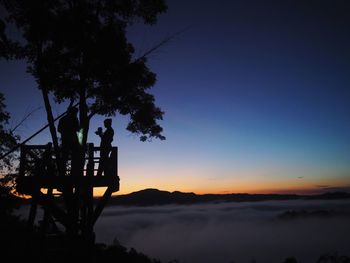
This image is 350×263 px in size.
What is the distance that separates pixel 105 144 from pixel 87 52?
3776 mm

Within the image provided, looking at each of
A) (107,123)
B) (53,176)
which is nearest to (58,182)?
(53,176)

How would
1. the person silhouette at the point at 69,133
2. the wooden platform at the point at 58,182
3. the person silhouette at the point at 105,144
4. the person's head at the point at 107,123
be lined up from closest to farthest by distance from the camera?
the wooden platform at the point at 58,182 < the person silhouette at the point at 69,133 < the person silhouette at the point at 105,144 < the person's head at the point at 107,123

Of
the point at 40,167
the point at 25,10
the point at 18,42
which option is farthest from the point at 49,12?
the point at 40,167

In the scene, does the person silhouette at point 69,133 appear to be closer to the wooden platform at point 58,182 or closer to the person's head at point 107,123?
the wooden platform at point 58,182

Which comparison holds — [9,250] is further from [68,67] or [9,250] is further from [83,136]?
[68,67]

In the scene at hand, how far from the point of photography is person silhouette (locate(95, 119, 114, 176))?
10.8 meters

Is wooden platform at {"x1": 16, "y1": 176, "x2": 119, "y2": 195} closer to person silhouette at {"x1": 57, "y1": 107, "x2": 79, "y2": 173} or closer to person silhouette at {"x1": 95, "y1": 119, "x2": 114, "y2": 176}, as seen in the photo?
person silhouette at {"x1": 95, "y1": 119, "x2": 114, "y2": 176}

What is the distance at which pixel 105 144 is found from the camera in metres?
11.1

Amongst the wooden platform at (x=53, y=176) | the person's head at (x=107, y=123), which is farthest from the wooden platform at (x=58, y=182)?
the person's head at (x=107, y=123)

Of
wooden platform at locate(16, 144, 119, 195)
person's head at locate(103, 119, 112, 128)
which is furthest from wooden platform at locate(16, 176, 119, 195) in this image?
person's head at locate(103, 119, 112, 128)

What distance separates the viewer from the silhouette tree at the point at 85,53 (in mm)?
11523

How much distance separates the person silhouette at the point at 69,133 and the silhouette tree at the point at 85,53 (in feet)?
2.06

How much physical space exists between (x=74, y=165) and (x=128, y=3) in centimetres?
697

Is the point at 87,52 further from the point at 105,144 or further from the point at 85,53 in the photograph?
the point at 105,144
